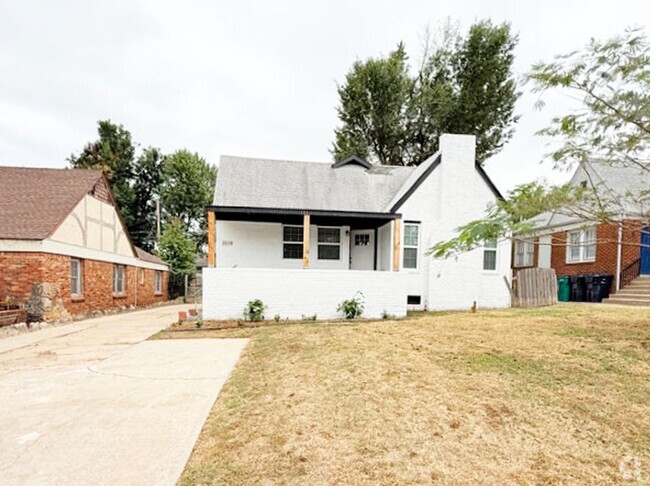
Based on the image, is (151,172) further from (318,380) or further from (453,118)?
(318,380)

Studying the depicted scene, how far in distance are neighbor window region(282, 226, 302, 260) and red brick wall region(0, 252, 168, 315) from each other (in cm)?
795

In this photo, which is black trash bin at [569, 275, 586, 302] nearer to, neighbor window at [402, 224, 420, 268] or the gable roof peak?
Result: neighbor window at [402, 224, 420, 268]

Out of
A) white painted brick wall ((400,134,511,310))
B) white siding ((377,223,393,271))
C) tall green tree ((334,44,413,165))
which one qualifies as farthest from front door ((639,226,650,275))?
tall green tree ((334,44,413,165))

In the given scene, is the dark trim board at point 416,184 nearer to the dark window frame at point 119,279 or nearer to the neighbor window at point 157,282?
the dark window frame at point 119,279

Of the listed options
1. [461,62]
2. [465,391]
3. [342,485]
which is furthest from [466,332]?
[461,62]

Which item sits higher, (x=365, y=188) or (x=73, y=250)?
(x=365, y=188)

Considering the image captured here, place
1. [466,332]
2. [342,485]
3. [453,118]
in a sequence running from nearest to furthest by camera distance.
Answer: [342,485] → [466,332] → [453,118]

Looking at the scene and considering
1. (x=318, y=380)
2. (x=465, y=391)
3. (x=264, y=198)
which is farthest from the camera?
(x=264, y=198)

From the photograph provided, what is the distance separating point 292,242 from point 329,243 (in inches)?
57.8

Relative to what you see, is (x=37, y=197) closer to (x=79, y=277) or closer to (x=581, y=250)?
(x=79, y=277)

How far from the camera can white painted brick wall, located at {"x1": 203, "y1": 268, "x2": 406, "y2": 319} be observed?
969 centimetres

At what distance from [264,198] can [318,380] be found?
26.6 feet

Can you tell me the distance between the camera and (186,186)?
34.6m

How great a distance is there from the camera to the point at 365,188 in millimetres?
12977
